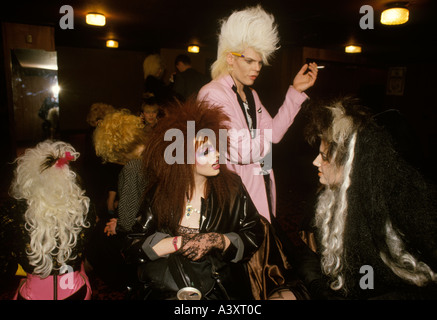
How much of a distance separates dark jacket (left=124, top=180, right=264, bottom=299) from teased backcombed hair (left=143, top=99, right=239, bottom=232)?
56 mm

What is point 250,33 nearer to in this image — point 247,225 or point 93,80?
point 247,225

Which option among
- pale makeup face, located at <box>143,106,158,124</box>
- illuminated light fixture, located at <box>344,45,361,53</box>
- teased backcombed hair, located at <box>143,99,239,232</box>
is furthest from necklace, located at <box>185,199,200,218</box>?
illuminated light fixture, located at <box>344,45,361,53</box>

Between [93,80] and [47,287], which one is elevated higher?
[93,80]

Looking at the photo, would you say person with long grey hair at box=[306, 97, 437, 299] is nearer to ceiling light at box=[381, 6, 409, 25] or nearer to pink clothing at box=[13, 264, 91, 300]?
pink clothing at box=[13, 264, 91, 300]

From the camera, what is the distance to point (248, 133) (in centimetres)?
185

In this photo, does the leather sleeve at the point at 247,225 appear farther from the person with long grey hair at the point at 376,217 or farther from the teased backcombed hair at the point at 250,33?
the teased backcombed hair at the point at 250,33

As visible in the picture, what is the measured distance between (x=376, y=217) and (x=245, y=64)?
1.21 meters

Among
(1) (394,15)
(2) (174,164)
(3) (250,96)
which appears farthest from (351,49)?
(2) (174,164)

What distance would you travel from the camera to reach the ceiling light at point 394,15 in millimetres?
4625

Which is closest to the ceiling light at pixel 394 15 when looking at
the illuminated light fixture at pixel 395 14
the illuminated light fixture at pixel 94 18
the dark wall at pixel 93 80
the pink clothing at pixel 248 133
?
the illuminated light fixture at pixel 395 14

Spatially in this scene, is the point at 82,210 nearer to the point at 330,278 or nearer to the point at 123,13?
the point at 330,278

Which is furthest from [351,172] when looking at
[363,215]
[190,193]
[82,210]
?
[82,210]

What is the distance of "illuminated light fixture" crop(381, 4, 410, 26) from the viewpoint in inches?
182
